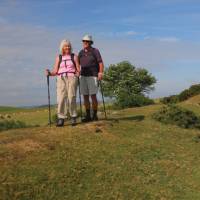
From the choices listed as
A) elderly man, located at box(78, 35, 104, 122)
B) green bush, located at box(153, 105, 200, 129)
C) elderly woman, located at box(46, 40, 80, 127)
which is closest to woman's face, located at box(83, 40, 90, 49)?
elderly man, located at box(78, 35, 104, 122)

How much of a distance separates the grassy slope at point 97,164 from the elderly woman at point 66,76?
77 centimetres

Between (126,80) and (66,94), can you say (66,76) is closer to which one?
(66,94)

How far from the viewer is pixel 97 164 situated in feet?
44.5

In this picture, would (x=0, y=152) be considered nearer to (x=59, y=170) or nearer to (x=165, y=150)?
(x=59, y=170)

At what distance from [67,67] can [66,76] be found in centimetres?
29

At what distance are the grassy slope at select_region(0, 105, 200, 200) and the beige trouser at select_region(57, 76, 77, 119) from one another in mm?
602

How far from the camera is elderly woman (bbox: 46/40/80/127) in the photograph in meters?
16.1

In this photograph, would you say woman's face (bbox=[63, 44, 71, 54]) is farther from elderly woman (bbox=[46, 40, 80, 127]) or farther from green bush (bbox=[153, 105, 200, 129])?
green bush (bbox=[153, 105, 200, 129])

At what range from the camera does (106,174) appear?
13.0 metres

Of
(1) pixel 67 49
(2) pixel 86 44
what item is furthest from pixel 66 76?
(2) pixel 86 44

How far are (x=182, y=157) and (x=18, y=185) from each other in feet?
19.9

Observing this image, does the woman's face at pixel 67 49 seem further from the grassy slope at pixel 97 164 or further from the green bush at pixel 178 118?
the green bush at pixel 178 118

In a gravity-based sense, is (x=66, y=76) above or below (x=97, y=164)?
above

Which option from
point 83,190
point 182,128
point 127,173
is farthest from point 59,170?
point 182,128
